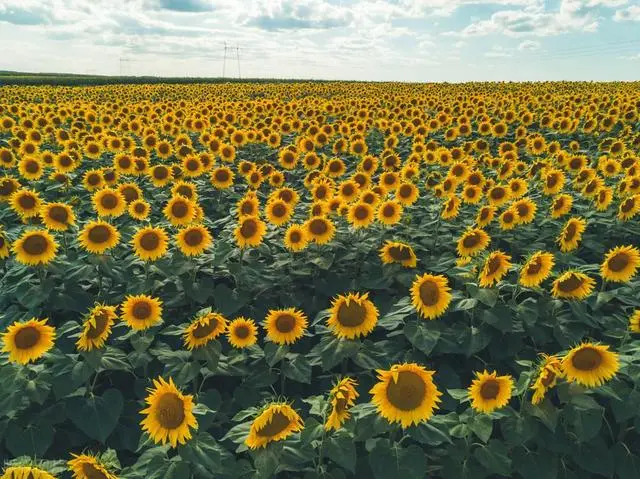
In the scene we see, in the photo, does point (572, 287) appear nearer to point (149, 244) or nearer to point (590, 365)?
point (590, 365)

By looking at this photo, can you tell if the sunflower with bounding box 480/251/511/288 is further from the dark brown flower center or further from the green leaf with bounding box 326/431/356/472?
the green leaf with bounding box 326/431/356/472

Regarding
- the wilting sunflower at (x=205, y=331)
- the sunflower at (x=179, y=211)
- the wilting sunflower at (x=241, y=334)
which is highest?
the sunflower at (x=179, y=211)

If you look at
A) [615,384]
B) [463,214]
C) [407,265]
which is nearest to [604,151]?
Result: [463,214]

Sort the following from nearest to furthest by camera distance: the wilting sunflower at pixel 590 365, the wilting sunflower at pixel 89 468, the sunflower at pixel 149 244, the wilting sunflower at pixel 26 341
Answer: the wilting sunflower at pixel 89 468
the wilting sunflower at pixel 590 365
the wilting sunflower at pixel 26 341
the sunflower at pixel 149 244

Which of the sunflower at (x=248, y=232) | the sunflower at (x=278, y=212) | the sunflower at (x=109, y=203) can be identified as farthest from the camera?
the sunflower at (x=109, y=203)

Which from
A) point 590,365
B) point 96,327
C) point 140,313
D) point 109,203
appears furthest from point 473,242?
point 109,203

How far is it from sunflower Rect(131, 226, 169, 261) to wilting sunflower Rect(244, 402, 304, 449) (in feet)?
8.55

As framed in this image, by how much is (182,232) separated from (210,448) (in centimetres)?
253

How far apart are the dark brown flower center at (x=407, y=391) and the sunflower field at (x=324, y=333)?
0.01 meters

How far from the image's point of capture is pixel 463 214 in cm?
686

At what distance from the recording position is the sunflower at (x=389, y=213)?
585 cm

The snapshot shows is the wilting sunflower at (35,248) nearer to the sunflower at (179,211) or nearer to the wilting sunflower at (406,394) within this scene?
the sunflower at (179,211)

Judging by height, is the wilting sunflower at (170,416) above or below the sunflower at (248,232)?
below

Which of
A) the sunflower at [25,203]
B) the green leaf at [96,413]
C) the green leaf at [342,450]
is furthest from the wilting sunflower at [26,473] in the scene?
the sunflower at [25,203]
